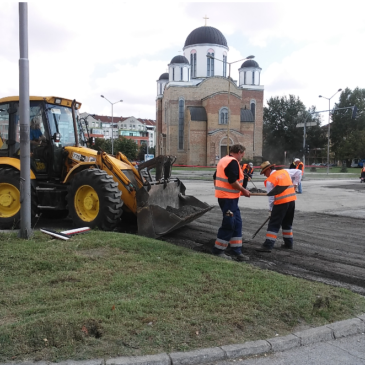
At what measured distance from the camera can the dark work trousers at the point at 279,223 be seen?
701cm

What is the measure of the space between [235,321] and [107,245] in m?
3.13

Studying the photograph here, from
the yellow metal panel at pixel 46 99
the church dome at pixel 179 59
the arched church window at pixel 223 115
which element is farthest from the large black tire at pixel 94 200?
the church dome at pixel 179 59

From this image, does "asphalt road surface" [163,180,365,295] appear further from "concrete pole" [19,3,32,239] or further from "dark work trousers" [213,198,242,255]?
"concrete pole" [19,3,32,239]

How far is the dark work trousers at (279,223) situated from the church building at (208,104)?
48.2 meters

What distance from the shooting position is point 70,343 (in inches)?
130

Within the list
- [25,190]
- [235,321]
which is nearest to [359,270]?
[235,321]

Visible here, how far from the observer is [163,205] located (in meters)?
8.41

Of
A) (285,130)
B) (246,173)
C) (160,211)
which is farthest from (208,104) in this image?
(160,211)

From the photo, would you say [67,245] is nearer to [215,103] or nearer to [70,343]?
[70,343]

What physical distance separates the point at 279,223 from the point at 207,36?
5624cm

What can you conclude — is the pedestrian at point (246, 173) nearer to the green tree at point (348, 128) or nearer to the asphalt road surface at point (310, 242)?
the asphalt road surface at point (310, 242)

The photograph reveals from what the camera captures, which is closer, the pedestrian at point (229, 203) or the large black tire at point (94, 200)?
the pedestrian at point (229, 203)

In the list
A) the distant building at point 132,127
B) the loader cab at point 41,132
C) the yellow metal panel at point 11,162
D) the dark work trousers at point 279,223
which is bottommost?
the dark work trousers at point 279,223

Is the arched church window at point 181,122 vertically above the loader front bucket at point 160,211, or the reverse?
the arched church window at point 181,122
